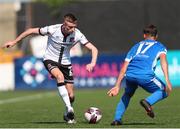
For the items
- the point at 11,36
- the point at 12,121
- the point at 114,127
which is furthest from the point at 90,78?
the point at 11,36

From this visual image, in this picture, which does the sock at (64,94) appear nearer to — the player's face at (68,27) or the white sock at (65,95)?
the white sock at (65,95)

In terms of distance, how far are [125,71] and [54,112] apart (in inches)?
210

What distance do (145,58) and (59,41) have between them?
1989mm

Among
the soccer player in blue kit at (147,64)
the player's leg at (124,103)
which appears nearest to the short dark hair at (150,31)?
the soccer player in blue kit at (147,64)

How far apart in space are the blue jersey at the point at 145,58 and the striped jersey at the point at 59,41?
1425 mm

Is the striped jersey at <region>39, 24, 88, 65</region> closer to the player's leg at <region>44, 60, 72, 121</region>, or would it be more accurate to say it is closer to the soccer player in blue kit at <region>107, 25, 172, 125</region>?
the player's leg at <region>44, 60, 72, 121</region>

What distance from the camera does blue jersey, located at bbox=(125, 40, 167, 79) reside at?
1357cm

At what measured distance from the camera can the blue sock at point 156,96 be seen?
13.5 m

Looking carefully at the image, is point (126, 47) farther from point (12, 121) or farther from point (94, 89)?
point (12, 121)

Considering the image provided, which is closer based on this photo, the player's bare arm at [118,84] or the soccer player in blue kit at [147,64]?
the player's bare arm at [118,84]

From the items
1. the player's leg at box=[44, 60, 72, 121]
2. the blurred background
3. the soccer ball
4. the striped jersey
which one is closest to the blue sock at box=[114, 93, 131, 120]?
the soccer ball

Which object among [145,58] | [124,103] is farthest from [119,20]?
[145,58]

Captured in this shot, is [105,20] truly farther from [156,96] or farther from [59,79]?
[156,96]

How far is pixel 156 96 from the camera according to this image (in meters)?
13.6
